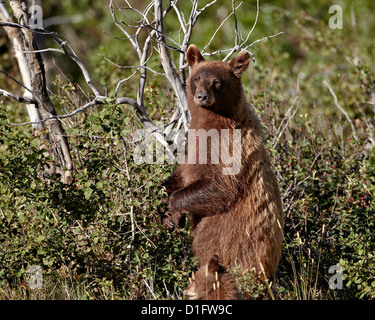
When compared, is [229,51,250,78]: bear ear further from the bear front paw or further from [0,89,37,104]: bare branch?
[0,89,37,104]: bare branch

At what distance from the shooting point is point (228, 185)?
491 cm

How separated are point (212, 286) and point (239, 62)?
1.95 meters

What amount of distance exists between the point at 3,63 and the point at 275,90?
203 inches

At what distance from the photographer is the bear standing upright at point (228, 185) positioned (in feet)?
16.2

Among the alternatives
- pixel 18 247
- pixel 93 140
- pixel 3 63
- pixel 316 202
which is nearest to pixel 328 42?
pixel 316 202

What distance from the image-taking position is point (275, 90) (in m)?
7.50

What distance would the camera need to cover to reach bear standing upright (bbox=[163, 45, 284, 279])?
493cm

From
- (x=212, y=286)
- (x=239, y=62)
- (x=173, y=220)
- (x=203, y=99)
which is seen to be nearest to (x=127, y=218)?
(x=173, y=220)

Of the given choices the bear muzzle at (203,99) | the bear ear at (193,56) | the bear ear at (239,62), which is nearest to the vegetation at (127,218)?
the bear muzzle at (203,99)

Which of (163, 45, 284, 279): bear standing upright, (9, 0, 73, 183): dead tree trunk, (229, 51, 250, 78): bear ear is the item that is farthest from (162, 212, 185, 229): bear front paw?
(229, 51, 250, 78): bear ear

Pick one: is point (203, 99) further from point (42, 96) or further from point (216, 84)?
point (42, 96)

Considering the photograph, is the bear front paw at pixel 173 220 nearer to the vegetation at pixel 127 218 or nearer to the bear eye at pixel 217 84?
the vegetation at pixel 127 218

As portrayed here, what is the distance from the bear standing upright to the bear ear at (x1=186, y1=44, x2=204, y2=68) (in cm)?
18

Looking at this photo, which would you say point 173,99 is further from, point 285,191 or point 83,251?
point 83,251
